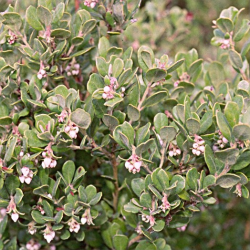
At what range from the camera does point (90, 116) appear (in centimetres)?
105

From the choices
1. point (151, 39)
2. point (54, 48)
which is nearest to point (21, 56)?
point (54, 48)

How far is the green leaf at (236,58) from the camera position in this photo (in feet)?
4.04

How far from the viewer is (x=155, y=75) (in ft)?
3.47

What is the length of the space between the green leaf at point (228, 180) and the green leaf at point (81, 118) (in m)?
0.35

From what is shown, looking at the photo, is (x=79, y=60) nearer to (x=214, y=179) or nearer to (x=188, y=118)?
(x=188, y=118)

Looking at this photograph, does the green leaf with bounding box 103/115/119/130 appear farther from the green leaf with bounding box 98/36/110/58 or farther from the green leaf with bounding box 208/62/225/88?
the green leaf with bounding box 208/62/225/88

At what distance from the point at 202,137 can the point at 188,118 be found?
7 cm

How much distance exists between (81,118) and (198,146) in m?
0.30

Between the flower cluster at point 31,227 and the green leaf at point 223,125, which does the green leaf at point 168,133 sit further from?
the flower cluster at point 31,227

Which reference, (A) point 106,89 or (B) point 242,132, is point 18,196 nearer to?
(A) point 106,89

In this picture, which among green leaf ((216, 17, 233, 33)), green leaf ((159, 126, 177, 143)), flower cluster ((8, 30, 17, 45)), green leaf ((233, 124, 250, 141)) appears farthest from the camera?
green leaf ((216, 17, 233, 33))

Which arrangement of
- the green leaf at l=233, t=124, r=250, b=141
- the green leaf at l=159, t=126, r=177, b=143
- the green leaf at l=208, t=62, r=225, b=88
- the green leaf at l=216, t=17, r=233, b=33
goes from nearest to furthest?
1. the green leaf at l=233, t=124, r=250, b=141
2. the green leaf at l=159, t=126, r=177, b=143
3. the green leaf at l=216, t=17, r=233, b=33
4. the green leaf at l=208, t=62, r=225, b=88

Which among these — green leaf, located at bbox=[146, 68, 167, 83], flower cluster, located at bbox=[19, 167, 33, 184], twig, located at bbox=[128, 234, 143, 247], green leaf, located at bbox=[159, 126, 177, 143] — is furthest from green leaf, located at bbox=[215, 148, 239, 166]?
flower cluster, located at bbox=[19, 167, 33, 184]

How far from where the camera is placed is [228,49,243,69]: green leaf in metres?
1.23
